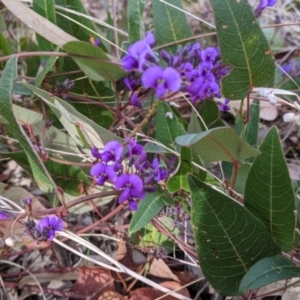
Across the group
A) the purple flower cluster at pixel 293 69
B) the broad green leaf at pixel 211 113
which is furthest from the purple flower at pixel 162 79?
the purple flower cluster at pixel 293 69

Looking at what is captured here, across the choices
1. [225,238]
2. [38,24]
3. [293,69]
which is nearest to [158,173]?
[225,238]

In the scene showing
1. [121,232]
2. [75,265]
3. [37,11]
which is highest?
[37,11]

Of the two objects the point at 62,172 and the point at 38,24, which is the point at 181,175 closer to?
the point at 62,172

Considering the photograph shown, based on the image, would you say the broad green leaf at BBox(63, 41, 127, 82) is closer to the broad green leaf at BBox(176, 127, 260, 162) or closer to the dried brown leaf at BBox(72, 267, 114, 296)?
the broad green leaf at BBox(176, 127, 260, 162)

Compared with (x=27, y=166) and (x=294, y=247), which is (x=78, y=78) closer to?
(x=27, y=166)

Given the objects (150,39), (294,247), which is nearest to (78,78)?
(150,39)

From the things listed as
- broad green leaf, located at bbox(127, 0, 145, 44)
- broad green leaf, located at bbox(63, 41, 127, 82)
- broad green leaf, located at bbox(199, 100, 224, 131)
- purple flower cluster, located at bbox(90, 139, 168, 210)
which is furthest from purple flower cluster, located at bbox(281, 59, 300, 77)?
purple flower cluster, located at bbox(90, 139, 168, 210)
